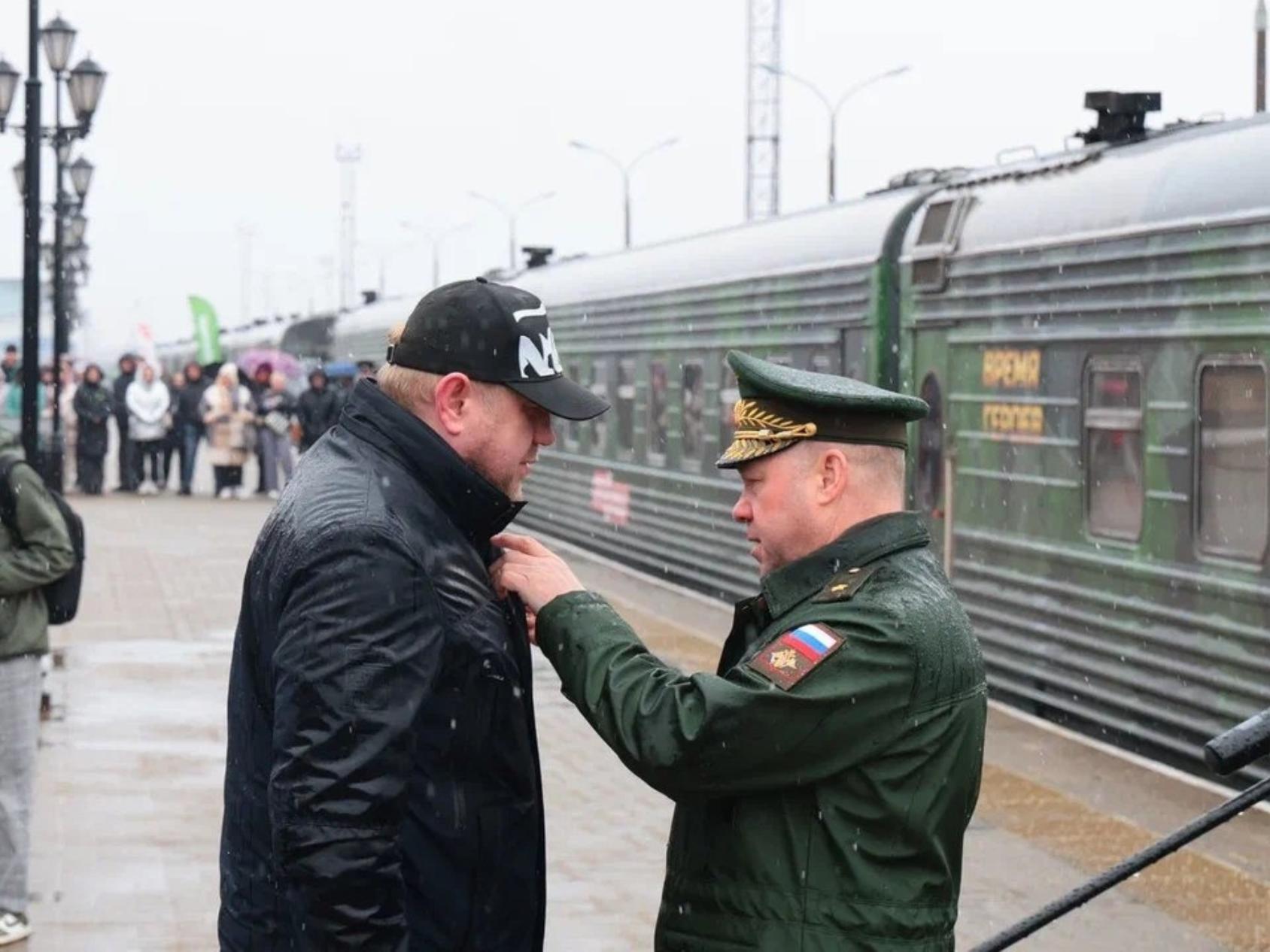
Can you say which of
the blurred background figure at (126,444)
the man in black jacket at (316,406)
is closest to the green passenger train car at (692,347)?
the man in black jacket at (316,406)

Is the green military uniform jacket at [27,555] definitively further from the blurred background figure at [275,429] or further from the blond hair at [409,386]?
the blurred background figure at [275,429]

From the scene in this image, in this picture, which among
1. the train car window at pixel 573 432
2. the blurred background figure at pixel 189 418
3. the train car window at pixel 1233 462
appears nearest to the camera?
the train car window at pixel 1233 462

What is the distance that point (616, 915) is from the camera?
7918mm

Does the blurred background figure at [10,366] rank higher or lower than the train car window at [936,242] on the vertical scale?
lower

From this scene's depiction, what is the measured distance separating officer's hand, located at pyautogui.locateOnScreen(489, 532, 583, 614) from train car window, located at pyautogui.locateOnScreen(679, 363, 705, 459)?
1541 cm

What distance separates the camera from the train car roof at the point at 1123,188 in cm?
1035

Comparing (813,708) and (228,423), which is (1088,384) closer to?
(813,708)

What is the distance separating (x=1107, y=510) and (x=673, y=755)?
28.0 feet

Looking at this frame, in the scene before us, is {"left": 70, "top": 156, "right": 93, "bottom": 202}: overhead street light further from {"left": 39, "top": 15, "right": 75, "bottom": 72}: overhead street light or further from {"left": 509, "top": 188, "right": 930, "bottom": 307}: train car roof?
{"left": 39, "top": 15, "right": 75, "bottom": 72}: overhead street light

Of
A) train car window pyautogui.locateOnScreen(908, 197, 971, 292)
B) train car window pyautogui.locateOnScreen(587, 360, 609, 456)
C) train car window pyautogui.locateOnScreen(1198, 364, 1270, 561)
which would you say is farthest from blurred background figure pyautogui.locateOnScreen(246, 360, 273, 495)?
train car window pyautogui.locateOnScreen(1198, 364, 1270, 561)

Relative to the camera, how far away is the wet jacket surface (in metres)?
3.16

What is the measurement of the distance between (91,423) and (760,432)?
27.2 meters

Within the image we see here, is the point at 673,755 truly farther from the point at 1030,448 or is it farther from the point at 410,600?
the point at 1030,448

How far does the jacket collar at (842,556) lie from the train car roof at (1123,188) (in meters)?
6.86
